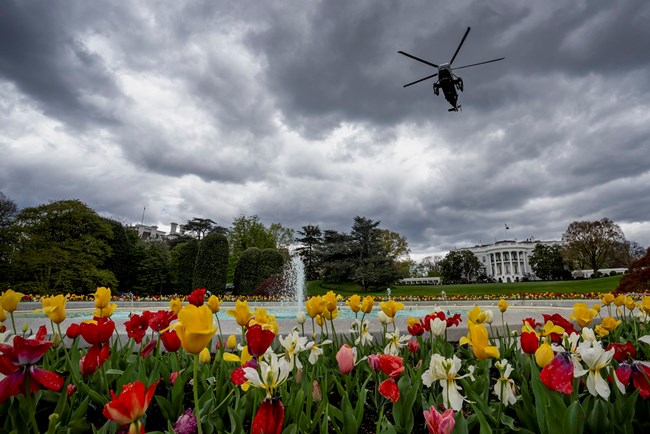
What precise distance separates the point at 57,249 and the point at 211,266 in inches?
308

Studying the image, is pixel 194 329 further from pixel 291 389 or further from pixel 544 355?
pixel 544 355

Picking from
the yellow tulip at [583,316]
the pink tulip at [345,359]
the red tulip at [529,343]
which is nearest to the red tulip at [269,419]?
the pink tulip at [345,359]

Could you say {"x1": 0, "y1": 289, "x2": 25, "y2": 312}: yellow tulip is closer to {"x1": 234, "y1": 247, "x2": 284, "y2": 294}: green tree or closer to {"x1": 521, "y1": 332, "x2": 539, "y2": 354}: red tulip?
{"x1": 521, "y1": 332, "x2": 539, "y2": 354}: red tulip

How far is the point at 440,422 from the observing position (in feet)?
3.24

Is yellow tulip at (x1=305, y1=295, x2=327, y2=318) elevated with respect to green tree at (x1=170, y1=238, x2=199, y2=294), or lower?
lower

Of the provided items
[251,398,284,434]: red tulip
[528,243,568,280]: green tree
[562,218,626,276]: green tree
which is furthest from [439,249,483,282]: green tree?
[251,398,284,434]: red tulip

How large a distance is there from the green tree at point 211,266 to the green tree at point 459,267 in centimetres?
4296

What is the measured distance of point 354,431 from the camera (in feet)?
4.77

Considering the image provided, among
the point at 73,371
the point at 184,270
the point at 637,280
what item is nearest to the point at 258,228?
the point at 184,270

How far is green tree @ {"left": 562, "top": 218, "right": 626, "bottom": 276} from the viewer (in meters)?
42.9

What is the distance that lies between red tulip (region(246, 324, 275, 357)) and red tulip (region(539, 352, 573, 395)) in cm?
97

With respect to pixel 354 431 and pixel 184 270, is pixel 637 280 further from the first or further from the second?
pixel 184 270

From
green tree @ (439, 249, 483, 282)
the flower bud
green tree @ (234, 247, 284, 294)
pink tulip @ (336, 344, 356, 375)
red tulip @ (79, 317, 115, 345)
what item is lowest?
the flower bud

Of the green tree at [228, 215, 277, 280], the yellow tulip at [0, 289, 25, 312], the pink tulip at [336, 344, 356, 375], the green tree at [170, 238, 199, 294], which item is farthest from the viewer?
the green tree at [228, 215, 277, 280]
